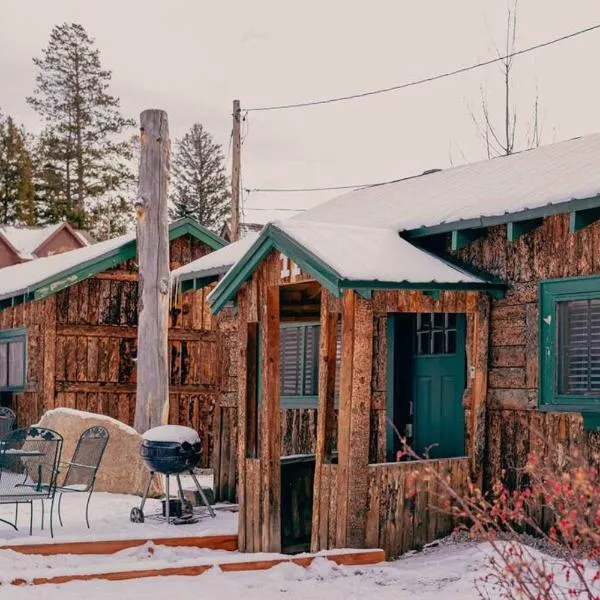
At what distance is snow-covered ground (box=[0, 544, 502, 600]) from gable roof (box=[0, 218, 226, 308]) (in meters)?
8.23

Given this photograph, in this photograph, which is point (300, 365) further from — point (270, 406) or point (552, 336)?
point (552, 336)

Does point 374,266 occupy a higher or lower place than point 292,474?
higher

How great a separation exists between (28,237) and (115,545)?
41186mm

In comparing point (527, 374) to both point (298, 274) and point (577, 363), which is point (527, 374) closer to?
point (577, 363)

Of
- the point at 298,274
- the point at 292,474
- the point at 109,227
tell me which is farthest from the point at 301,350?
the point at 109,227

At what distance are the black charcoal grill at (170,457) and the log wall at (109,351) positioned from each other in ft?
18.8

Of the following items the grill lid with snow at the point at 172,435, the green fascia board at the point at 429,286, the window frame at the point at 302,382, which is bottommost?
the grill lid with snow at the point at 172,435

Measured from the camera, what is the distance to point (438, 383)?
10.6m

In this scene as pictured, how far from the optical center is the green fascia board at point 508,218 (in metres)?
7.92

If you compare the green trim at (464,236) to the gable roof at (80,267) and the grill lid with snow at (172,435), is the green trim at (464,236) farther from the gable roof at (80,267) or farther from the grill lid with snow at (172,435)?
the gable roof at (80,267)

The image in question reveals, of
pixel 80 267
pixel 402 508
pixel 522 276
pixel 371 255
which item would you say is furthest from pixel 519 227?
pixel 80 267

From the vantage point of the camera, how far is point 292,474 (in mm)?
10008

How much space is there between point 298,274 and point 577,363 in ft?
8.22

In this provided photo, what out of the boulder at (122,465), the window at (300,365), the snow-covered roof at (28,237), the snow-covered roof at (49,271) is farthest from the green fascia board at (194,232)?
the snow-covered roof at (28,237)
